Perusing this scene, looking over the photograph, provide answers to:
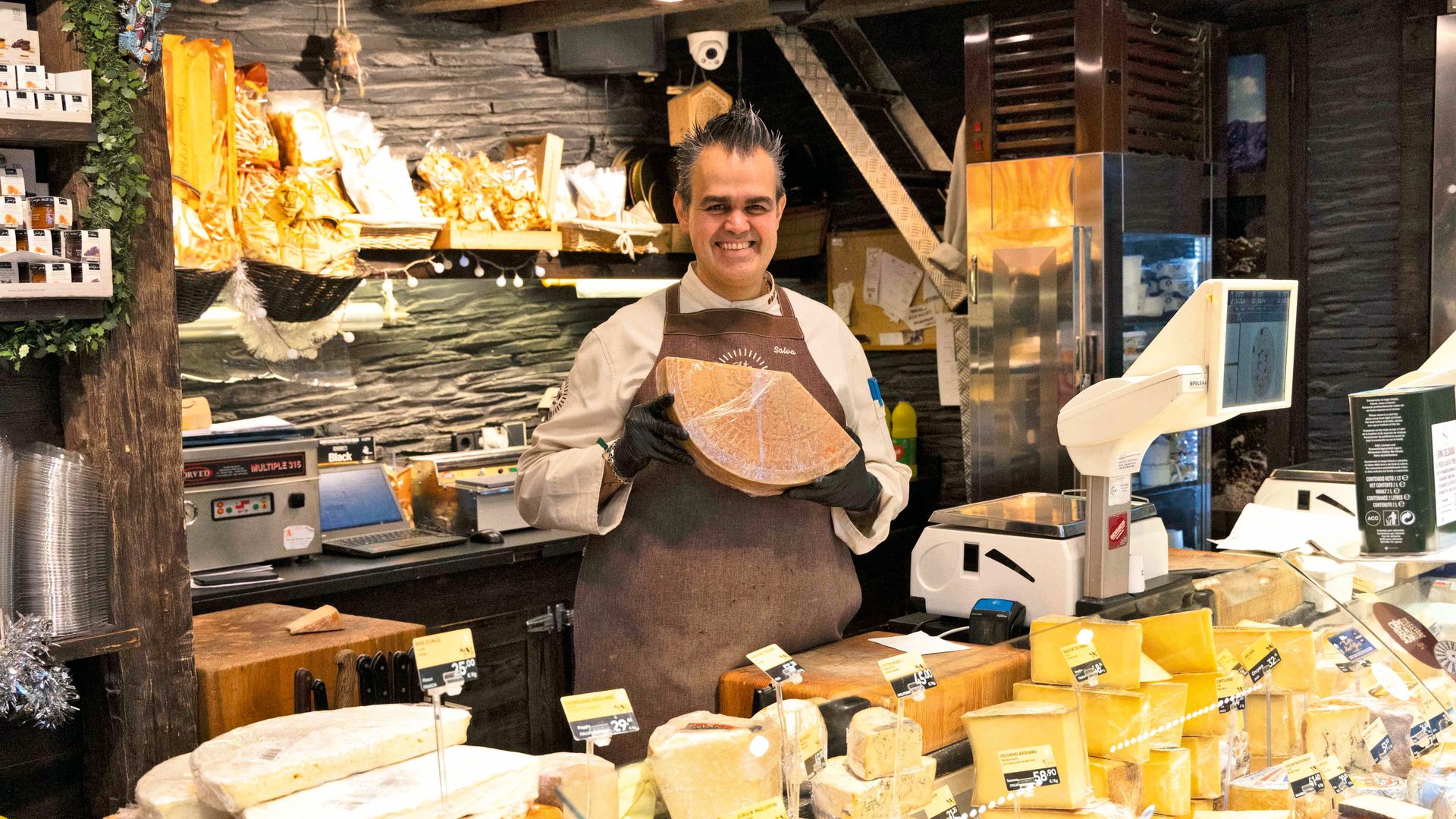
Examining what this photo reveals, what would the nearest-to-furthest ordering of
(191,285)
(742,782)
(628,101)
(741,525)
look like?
1. (742,782)
2. (741,525)
3. (191,285)
4. (628,101)

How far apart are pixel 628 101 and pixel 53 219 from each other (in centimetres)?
412

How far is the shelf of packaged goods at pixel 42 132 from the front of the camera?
7.34ft

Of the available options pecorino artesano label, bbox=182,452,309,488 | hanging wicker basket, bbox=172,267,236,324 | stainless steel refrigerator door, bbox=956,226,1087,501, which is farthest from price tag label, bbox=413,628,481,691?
stainless steel refrigerator door, bbox=956,226,1087,501

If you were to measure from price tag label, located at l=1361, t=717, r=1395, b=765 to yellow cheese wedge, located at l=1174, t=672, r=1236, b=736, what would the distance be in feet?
0.98

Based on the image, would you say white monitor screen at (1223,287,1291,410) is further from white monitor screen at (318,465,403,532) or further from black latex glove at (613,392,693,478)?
white monitor screen at (318,465,403,532)

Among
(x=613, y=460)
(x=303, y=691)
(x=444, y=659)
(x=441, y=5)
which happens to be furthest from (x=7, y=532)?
(x=441, y=5)

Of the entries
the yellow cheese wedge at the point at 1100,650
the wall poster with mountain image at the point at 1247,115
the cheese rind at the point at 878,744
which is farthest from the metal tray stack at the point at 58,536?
the wall poster with mountain image at the point at 1247,115

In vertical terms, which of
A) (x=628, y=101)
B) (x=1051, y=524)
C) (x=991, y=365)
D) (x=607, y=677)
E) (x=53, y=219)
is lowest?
(x=607, y=677)

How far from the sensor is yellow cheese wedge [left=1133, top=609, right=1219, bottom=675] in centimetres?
218

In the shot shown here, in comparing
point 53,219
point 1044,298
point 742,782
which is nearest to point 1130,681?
point 742,782

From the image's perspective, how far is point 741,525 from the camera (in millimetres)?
2621

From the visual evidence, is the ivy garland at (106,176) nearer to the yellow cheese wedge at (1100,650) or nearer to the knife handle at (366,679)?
the knife handle at (366,679)

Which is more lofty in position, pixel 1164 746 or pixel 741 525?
pixel 741 525

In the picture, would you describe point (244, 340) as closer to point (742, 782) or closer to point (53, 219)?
point (53, 219)
